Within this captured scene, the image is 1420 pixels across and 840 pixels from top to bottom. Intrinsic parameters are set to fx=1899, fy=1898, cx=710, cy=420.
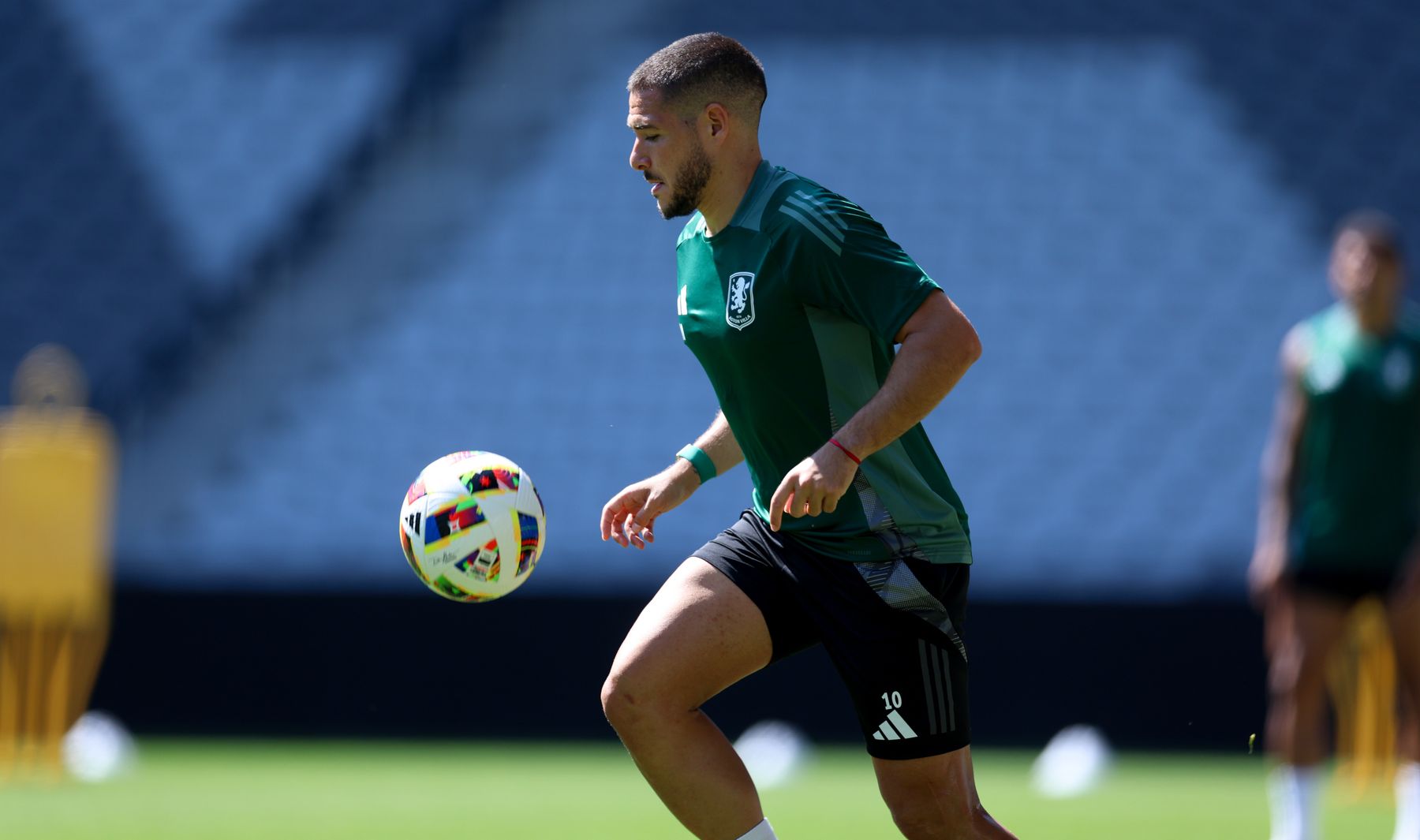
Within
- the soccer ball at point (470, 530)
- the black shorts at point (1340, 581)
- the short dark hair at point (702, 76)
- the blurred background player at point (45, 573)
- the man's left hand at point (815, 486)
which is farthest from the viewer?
the blurred background player at point (45, 573)

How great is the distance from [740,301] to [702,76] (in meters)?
0.56

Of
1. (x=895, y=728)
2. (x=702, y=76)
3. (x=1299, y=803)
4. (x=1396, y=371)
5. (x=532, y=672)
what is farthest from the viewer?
(x=532, y=672)

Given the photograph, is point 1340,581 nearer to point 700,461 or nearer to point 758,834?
point 700,461

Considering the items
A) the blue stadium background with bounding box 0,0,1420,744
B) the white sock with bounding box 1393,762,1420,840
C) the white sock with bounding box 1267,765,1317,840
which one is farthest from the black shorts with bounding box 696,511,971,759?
the blue stadium background with bounding box 0,0,1420,744

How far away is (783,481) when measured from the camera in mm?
4129

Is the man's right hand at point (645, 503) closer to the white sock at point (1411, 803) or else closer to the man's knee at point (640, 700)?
the man's knee at point (640, 700)

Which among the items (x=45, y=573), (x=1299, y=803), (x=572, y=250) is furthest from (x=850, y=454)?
(x=572, y=250)

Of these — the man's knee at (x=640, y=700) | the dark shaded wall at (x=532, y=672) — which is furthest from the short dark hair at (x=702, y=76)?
the dark shaded wall at (x=532, y=672)

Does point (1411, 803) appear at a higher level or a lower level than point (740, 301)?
lower

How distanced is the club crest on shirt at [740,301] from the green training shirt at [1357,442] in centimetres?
404

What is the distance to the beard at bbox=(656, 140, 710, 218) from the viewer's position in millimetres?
4484

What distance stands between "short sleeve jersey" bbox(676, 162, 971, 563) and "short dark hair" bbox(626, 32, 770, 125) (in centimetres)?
21

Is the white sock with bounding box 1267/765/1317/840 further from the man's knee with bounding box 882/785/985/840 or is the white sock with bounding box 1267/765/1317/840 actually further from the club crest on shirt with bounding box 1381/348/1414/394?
the man's knee with bounding box 882/785/985/840

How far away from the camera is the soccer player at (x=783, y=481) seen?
4238 millimetres
